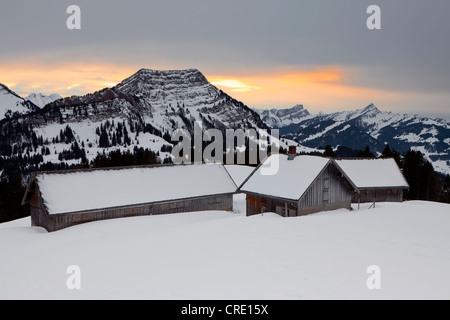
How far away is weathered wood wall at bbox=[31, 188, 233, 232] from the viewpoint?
28.5m

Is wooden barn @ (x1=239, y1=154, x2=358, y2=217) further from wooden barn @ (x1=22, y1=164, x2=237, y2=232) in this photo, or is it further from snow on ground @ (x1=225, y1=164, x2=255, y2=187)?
A: snow on ground @ (x1=225, y1=164, x2=255, y2=187)

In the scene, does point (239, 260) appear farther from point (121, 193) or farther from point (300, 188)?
point (121, 193)

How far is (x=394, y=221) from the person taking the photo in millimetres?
26281

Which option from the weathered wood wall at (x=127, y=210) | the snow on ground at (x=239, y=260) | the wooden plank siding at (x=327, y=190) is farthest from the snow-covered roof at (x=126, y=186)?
the wooden plank siding at (x=327, y=190)

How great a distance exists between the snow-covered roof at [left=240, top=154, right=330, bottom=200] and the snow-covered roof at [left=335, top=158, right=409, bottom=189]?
9.82 metres

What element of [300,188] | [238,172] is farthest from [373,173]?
[238,172]

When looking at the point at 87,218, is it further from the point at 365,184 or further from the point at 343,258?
the point at 365,184

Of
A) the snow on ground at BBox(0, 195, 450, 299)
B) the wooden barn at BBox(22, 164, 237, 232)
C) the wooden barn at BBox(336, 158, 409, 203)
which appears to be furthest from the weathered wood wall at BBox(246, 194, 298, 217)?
the wooden barn at BBox(336, 158, 409, 203)

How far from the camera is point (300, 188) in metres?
30.0

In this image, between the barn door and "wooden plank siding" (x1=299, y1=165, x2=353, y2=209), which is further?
the barn door

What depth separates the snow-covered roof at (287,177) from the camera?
30375 mm

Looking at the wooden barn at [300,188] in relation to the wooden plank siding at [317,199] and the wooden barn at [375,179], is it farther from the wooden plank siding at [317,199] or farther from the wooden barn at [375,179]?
the wooden barn at [375,179]
